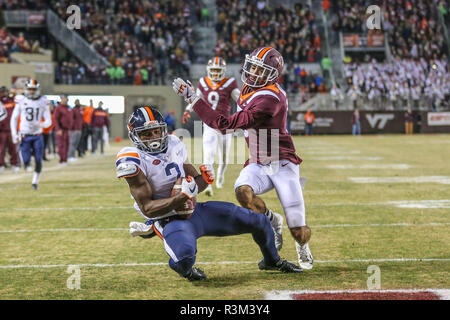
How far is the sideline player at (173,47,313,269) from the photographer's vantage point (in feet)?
17.3

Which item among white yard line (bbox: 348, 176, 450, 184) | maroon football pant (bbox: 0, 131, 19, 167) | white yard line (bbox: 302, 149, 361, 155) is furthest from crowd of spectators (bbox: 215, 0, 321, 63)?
white yard line (bbox: 348, 176, 450, 184)

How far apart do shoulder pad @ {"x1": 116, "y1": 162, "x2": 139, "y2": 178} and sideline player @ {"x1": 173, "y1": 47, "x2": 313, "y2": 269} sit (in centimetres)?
78

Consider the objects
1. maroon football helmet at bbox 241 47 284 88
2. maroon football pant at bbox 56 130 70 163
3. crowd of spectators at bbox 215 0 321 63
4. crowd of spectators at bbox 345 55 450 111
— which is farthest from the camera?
crowd of spectators at bbox 215 0 321 63

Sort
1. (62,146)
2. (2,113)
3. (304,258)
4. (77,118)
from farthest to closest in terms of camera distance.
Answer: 1. (77,118)
2. (62,146)
3. (2,113)
4. (304,258)

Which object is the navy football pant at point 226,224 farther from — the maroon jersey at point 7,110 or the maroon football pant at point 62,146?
the maroon football pant at point 62,146

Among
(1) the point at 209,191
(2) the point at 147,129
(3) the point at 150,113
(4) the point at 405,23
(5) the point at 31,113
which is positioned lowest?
(1) the point at 209,191

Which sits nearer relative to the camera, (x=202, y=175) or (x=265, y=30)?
(x=202, y=175)

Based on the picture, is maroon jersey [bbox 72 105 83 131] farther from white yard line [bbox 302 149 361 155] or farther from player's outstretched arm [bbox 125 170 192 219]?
player's outstretched arm [bbox 125 170 192 219]

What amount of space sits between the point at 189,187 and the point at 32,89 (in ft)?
27.1

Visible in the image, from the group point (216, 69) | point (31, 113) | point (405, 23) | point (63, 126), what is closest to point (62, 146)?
point (63, 126)

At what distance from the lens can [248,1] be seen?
36.4m

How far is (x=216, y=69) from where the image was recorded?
10172 mm

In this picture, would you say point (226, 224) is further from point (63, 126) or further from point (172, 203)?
point (63, 126)
